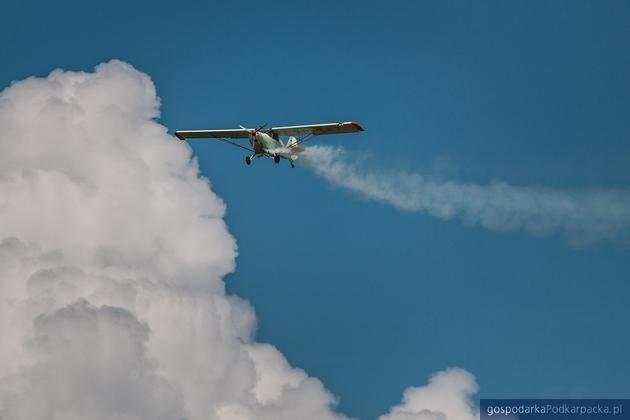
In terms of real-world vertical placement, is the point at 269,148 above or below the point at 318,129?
below

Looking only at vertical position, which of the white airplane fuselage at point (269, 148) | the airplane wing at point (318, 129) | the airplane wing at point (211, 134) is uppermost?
the airplane wing at point (211, 134)

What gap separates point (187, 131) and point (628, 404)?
51749 mm

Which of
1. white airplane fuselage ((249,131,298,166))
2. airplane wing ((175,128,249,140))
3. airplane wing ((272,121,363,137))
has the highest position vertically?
airplane wing ((175,128,249,140))

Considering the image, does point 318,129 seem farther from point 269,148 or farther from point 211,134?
point 211,134

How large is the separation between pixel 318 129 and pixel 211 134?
15168mm

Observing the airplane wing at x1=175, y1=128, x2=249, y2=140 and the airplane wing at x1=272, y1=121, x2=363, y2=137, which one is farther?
the airplane wing at x1=175, y1=128, x2=249, y2=140

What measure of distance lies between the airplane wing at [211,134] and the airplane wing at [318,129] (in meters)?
8.20

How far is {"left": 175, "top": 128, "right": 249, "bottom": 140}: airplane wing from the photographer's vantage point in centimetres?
13138

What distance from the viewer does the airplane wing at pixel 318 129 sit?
394 ft

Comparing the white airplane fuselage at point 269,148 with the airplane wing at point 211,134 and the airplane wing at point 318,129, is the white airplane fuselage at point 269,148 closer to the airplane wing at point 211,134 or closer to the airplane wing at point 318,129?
the airplane wing at point 318,129

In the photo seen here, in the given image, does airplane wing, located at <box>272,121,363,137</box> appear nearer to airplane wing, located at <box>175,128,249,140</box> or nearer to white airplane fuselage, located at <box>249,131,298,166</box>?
white airplane fuselage, located at <box>249,131,298,166</box>

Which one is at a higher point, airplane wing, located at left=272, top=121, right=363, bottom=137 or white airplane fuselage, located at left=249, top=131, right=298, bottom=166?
airplane wing, located at left=272, top=121, right=363, bottom=137

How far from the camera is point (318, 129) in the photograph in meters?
123

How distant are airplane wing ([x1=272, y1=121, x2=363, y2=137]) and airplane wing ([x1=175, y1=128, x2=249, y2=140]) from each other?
8.20 m
